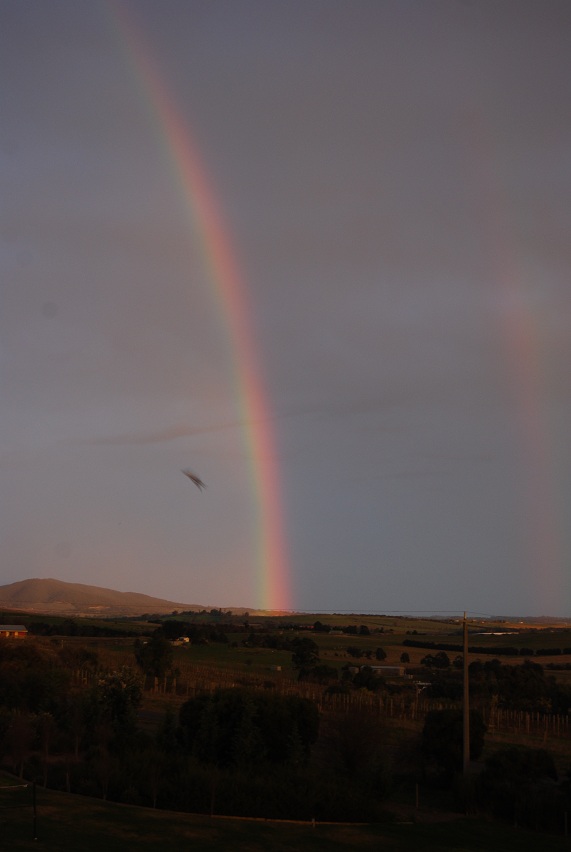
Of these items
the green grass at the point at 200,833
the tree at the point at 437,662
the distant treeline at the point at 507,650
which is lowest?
the green grass at the point at 200,833

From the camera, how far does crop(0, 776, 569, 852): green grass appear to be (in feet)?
66.0

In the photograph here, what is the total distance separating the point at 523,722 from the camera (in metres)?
51.5

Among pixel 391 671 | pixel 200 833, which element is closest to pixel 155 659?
pixel 391 671

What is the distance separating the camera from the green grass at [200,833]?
20.1 m

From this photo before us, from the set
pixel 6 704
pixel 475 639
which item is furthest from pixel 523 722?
pixel 475 639

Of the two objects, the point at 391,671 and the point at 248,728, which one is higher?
the point at 248,728

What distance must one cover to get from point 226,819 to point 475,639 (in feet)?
456

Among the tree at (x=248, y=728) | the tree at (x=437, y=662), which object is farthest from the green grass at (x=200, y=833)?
the tree at (x=437, y=662)

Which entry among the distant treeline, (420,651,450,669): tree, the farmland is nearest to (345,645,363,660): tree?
(420,651,450,669): tree

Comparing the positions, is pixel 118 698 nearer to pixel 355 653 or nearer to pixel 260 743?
pixel 260 743

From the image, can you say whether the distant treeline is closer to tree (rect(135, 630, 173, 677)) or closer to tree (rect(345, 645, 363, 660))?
tree (rect(345, 645, 363, 660))

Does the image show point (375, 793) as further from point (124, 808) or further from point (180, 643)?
point (180, 643)

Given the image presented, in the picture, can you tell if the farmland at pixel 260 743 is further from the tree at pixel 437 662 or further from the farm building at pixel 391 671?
the tree at pixel 437 662

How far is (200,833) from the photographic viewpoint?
21.9m
